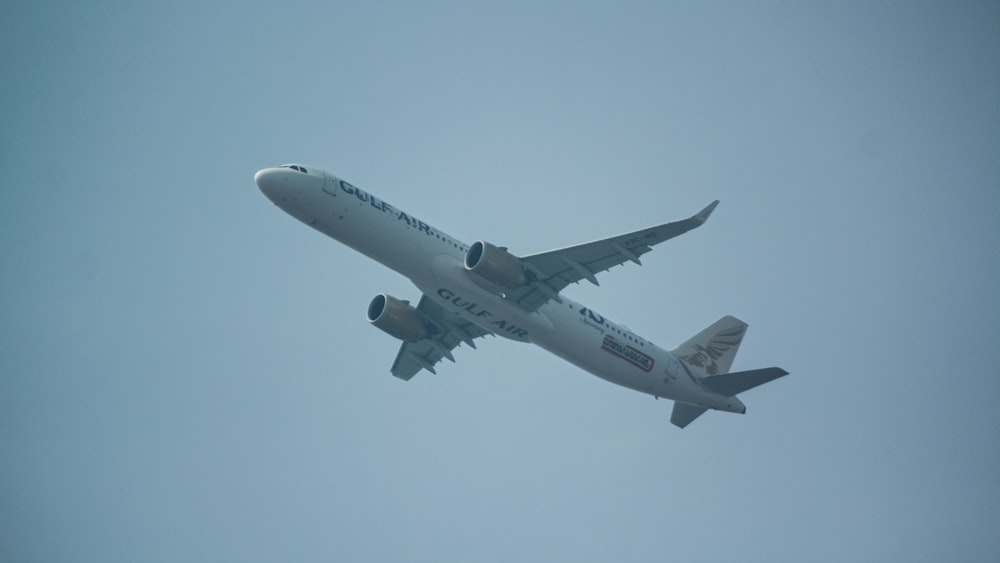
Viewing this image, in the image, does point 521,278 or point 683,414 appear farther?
point 683,414

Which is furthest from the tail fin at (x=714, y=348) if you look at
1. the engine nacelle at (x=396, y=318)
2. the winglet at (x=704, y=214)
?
the engine nacelle at (x=396, y=318)

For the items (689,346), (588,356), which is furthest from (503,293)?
(689,346)

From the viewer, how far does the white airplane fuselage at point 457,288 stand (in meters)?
31.7

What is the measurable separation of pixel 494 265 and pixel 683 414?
44.9 feet

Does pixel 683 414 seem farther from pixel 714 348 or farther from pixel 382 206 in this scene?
pixel 382 206

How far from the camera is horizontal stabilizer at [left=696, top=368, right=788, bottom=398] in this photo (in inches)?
1388

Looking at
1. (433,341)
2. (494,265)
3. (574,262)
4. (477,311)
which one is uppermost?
(574,262)

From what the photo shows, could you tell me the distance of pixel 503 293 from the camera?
3322 cm

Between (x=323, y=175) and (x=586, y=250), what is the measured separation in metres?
10.4

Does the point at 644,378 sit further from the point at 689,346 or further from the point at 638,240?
the point at 638,240

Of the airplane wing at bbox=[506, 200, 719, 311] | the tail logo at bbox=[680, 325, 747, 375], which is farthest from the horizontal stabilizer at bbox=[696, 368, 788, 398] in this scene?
the airplane wing at bbox=[506, 200, 719, 311]

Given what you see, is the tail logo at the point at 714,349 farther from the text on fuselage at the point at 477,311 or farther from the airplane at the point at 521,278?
the text on fuselage at the point at 477,311

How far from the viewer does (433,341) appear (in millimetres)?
40750

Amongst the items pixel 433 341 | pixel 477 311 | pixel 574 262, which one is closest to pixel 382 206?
pixel 477 311
